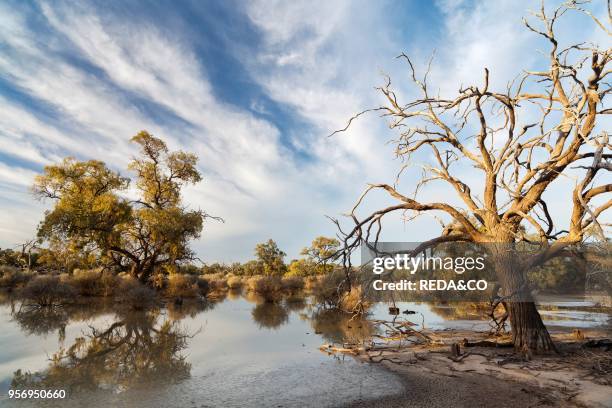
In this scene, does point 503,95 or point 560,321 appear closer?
point 503,95

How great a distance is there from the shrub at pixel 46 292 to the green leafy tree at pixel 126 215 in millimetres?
4309

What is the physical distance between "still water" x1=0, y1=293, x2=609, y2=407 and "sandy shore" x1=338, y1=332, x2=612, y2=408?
1.67ft

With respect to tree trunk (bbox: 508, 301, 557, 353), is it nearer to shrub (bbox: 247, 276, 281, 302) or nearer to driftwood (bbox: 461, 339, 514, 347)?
driftwood (bbox: 461, 339, 514, 347)

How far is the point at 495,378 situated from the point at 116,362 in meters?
7.99

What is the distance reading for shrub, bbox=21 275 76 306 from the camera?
720 inches

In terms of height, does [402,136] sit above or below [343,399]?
above

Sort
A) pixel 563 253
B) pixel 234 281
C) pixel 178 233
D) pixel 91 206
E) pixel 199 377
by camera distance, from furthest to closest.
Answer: pixel 234 281, pixel 178 233, pixel 91 206, pixel 563 253, pixel 199 377

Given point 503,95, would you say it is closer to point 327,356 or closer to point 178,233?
point 327,356

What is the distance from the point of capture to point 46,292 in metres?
18.5

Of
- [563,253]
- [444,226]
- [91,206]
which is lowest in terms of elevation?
[563,253]

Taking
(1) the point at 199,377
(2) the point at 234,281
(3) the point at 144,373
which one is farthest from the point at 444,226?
(2) the point at 234,281

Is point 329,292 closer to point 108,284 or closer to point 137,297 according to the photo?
point 137,297

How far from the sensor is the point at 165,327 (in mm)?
13422

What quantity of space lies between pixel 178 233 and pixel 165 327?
490 inches
